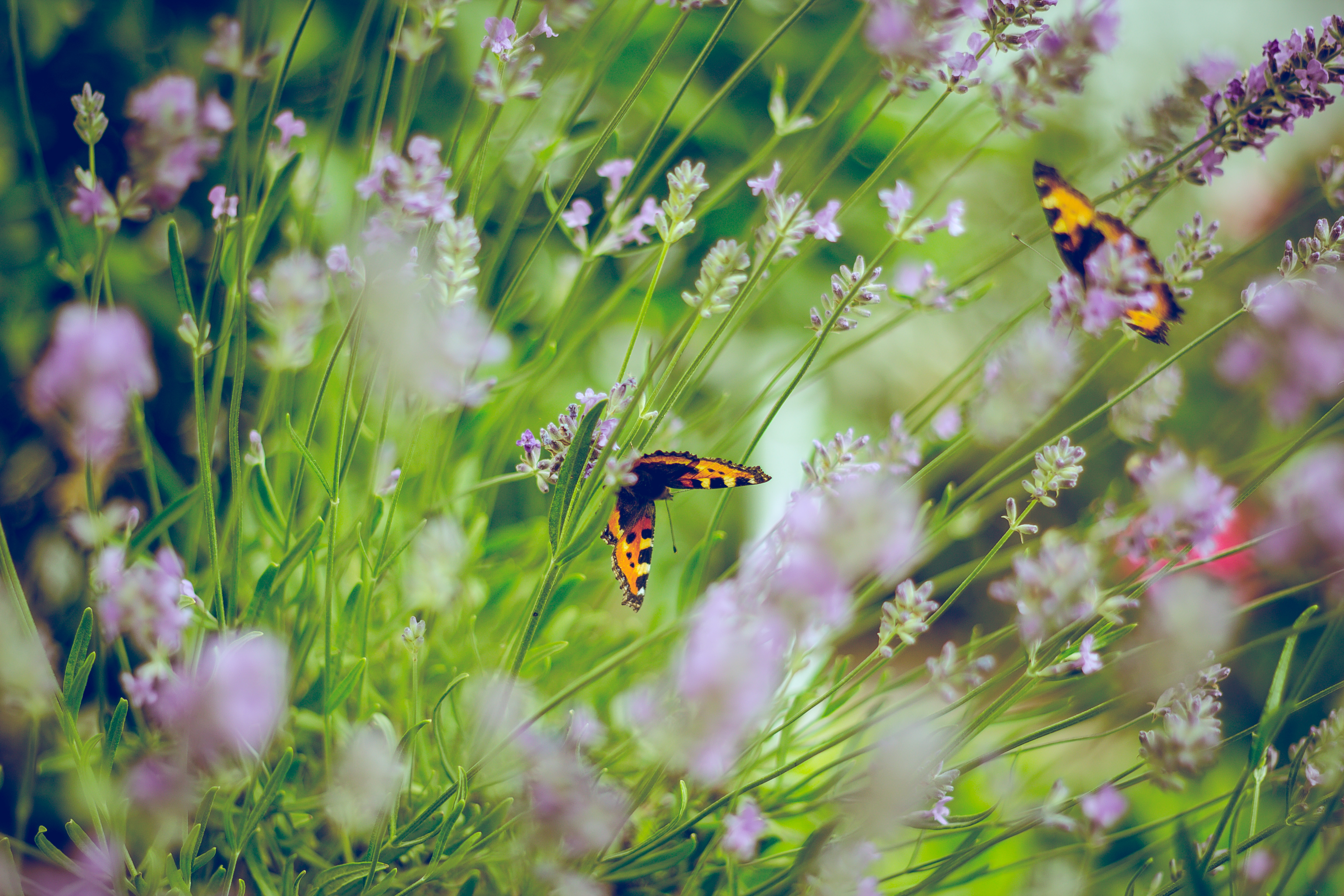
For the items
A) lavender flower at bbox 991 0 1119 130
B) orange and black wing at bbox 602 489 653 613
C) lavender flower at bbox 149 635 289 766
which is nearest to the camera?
lavender flower at bbox 149 635 289 766

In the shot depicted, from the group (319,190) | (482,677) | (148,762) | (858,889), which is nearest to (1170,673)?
(858,889)

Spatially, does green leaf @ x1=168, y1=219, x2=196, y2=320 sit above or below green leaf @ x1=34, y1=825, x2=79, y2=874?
above

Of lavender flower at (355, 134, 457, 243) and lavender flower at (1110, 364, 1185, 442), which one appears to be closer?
lavender flower at (355, 134, 457, 243)

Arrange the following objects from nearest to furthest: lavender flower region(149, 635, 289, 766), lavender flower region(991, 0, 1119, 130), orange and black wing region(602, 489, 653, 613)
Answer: lavender flower region(149, 635, 289, 766)
lavender flower region(991, 0, 1119, 130)
orange and black wing region(602, 489, 653, 613)

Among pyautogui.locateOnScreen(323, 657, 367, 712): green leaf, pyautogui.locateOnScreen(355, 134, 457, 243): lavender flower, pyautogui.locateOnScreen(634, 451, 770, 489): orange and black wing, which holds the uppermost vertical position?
pyautogui.locateOnScreen(355, 134, 457, 243): lavender flower

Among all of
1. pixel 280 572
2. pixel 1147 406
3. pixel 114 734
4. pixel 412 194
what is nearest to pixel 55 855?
pixel 114 734

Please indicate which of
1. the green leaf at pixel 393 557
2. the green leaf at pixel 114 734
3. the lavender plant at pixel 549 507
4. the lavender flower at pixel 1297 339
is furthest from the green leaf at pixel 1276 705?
the green leaf at pixel 114 734

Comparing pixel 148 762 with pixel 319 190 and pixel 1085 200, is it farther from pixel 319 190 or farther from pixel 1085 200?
pixel 1085 200

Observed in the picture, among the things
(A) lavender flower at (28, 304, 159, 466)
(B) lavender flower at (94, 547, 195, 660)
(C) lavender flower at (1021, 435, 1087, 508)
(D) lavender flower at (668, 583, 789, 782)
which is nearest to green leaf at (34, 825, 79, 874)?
(B) lavender flower at (94, 547, 195, 660)

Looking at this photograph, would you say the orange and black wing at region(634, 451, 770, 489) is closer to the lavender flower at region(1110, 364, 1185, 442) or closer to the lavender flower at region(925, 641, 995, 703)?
the lavender flower at region(925, 641, 995, 703)
